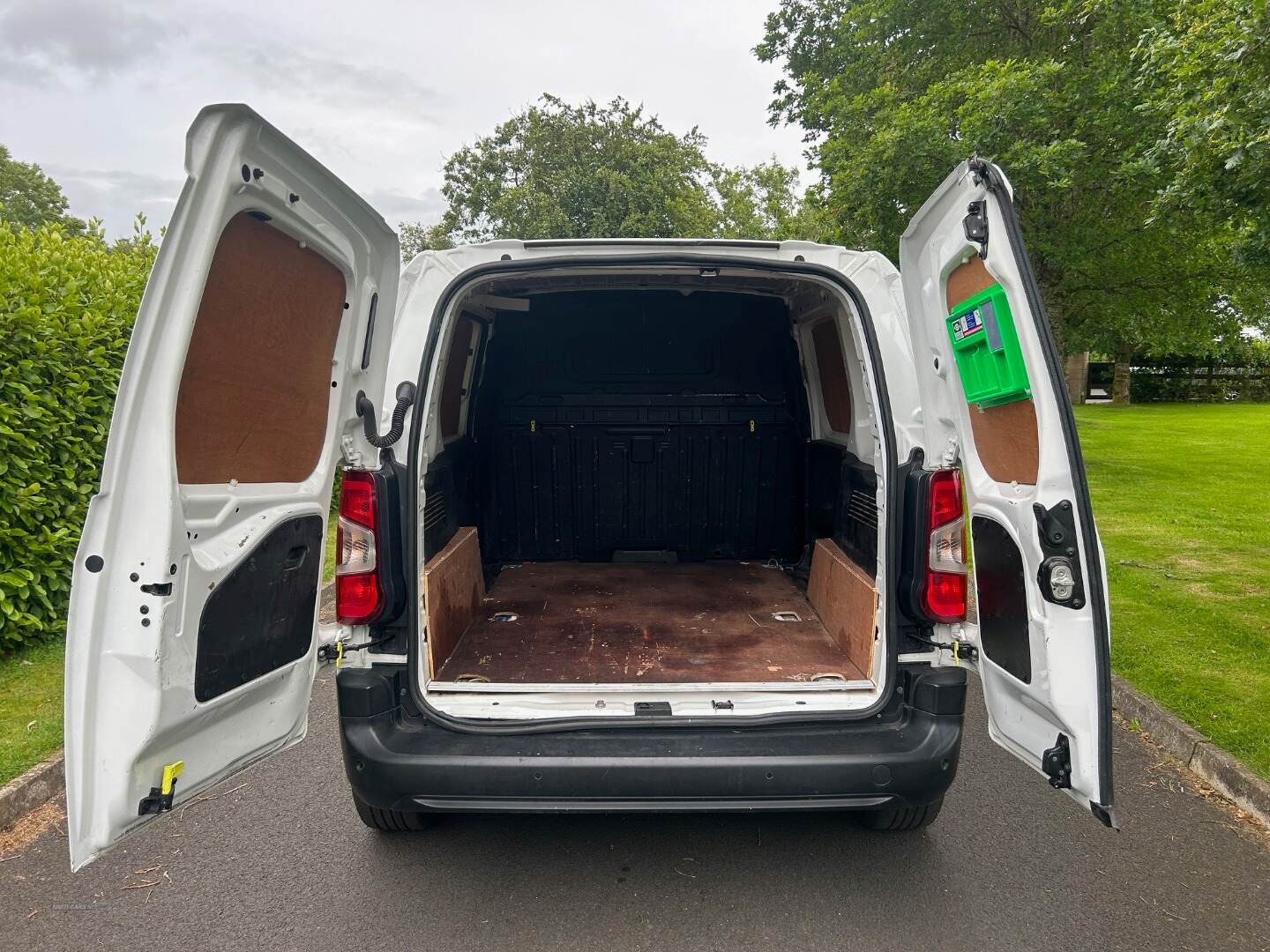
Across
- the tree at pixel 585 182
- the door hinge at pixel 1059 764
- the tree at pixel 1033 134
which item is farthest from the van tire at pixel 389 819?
the tree at pixel 585 182

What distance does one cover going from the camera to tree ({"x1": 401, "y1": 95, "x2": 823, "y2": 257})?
74.0ft

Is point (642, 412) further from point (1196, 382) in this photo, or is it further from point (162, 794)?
point (1196, 382)

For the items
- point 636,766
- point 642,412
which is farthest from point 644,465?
point 636,766

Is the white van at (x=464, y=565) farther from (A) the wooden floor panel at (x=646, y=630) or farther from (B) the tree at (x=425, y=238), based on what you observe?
(B) the tree at (x=425, y=238)

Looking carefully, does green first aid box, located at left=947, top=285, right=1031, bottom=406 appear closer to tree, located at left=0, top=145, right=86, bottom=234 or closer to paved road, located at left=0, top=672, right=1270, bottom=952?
paved road, located at left=0, top=672, right=1270, bottom=952

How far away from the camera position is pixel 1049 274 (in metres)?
9.38

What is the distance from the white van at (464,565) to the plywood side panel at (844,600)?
0.02 meters

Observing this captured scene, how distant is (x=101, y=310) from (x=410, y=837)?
145 inches

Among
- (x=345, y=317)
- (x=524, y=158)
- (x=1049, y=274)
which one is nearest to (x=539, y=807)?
(x=345, y=317)

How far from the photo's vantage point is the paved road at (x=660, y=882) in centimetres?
220

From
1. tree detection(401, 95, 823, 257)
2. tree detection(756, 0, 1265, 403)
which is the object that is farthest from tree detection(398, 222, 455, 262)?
tree detection(756, 0, 1265, 403)

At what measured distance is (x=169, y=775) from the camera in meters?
1.66

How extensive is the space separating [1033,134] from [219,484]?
313 inches

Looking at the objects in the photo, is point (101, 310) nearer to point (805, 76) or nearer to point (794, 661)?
point (794, 661)
